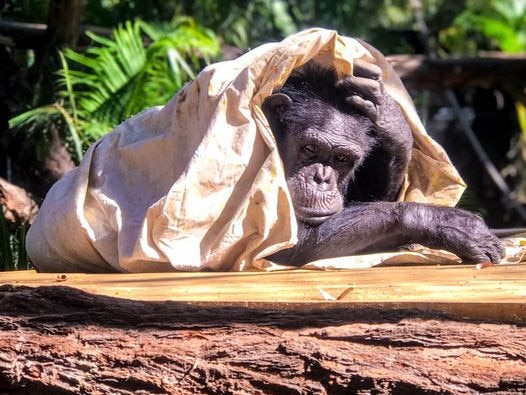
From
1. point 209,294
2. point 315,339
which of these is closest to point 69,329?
point 209,294

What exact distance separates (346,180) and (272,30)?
24.6 feet

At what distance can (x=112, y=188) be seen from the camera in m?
3.27

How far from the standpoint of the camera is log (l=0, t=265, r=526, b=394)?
2.03 metres

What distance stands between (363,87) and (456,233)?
61cm

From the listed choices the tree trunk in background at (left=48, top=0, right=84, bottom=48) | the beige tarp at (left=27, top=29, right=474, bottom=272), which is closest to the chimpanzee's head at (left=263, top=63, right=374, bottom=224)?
the beige tarp at (left=27, top=29, right=474, bottom=272)

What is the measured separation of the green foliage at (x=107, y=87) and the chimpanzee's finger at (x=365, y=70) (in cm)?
238

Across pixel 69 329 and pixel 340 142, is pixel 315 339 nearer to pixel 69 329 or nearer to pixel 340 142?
pixel 69 329

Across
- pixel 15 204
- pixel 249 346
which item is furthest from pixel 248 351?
pixel 15 204

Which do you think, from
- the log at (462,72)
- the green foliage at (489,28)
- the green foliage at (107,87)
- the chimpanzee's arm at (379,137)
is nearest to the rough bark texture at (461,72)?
the log at (462,72)

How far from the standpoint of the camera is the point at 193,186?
296 cm

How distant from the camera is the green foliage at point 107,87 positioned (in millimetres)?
5516

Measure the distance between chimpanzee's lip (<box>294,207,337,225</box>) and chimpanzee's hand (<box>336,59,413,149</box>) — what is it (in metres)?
0.40

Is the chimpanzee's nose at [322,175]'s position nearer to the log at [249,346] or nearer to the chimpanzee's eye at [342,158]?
the chimpanzee's eye at [342,158]

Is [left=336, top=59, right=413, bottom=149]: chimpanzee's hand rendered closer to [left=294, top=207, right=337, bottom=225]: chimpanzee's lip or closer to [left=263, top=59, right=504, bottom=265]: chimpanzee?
[left=263, top=59, right=504, bottom=265]: chimpanzee
